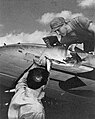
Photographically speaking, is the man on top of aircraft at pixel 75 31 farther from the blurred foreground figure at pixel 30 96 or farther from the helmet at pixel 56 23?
the blurred foreground figure at pixel 30 96

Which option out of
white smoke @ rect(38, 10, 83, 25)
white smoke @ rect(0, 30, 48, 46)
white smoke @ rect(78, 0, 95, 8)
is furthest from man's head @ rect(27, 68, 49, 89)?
white smoke @ rect(78, 0, 95, 8)

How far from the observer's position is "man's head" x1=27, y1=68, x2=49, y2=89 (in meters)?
1.50

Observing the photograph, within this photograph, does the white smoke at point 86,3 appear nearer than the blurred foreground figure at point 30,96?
No

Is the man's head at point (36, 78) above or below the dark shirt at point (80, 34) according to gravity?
below

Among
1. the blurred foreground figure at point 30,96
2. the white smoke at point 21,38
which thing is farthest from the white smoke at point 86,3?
the blurred foreground figure at point 30,96

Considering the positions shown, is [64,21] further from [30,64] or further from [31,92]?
[31,92]

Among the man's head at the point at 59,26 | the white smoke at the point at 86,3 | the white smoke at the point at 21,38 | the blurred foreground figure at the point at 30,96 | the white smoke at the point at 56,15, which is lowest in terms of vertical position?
the blurred foreground figure at the point at 30,96

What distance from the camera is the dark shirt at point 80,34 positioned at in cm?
155

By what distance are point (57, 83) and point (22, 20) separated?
1.30 ft

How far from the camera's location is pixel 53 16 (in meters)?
1.61

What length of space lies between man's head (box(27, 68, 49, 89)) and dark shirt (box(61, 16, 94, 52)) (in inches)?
7.8

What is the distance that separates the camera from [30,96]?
1.49 metres

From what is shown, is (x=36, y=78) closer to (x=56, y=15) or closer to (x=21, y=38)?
(x=21, y=38)

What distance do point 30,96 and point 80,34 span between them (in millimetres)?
412
